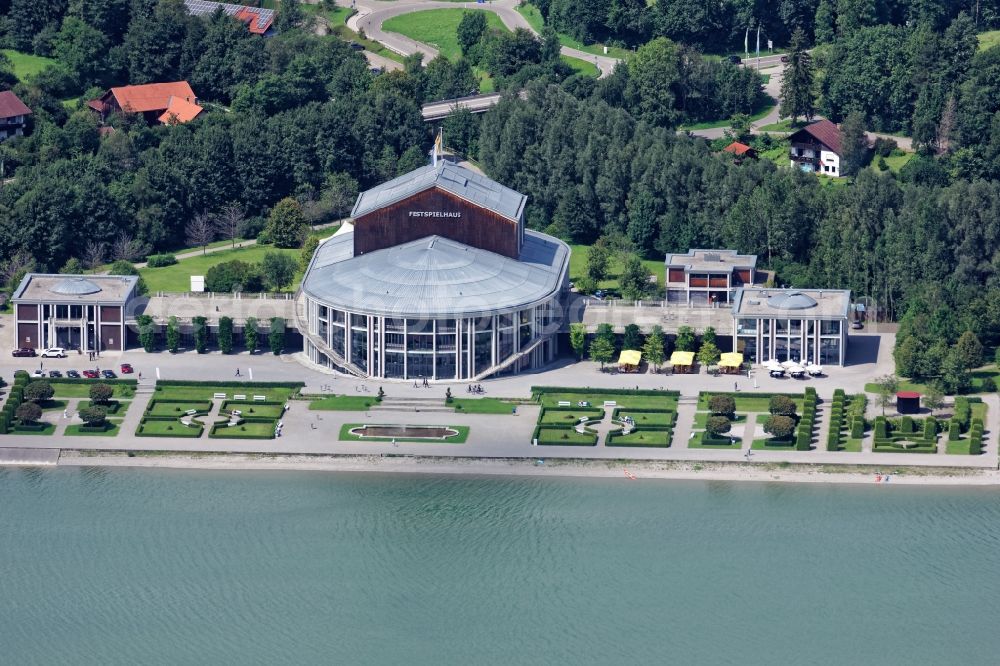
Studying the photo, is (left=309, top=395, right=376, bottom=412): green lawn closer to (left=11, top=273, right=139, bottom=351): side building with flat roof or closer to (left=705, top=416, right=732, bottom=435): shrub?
(left=11, top=273, right=139, bottom=351): side building with flat roof

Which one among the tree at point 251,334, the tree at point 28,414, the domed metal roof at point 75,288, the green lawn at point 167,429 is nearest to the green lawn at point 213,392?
the green lawn at point 167,429

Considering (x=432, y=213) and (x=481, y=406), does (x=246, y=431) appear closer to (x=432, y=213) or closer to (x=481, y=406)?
(x=481, y=406)

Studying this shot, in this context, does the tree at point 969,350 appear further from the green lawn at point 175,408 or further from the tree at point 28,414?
the tree at point 28,414

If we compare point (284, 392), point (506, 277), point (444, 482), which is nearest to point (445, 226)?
point (506, 277)

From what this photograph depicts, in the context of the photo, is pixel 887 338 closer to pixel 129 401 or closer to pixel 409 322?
pixel 409 322

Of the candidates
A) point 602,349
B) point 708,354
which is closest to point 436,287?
point 602,349
